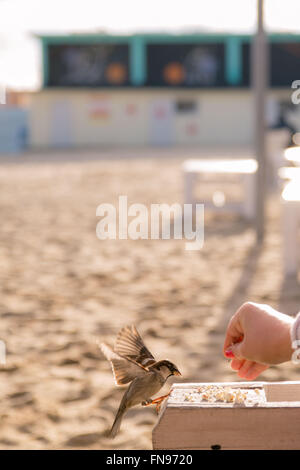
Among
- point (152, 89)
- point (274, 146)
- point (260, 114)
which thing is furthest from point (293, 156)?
point (152, 89)

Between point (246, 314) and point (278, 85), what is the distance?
113 ft

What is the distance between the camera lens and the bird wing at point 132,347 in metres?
1.20

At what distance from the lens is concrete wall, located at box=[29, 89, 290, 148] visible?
33312 millimetres

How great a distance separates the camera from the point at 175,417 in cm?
126

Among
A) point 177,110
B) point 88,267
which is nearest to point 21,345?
point 88,267

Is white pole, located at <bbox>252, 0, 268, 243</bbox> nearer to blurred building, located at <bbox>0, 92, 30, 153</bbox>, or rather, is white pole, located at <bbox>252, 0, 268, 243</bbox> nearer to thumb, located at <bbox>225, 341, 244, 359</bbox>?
thumb, located at <bbox>225, 341, 244, 359</bbox>

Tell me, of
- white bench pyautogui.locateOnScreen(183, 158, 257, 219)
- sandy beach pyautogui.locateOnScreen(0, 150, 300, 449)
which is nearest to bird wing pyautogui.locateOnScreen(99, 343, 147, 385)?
sandy beach pyautogui.locateOnScreen(0, 150, 300, 449)

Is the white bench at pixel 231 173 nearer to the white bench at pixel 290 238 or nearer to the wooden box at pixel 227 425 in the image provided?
the white bench at pixel 290 238

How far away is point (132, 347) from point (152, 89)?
33.0 meters

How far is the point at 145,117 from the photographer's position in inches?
1321

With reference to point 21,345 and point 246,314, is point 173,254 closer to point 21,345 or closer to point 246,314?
point 21,345

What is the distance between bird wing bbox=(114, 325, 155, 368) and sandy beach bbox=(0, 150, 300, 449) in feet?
5.61

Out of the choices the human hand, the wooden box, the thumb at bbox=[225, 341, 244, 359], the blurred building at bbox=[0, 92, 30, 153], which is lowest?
the blurred building at bbox=[0, 92, 30, 153]
